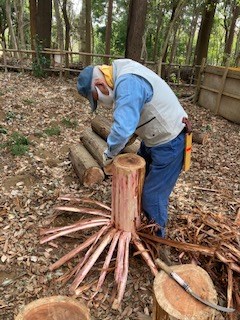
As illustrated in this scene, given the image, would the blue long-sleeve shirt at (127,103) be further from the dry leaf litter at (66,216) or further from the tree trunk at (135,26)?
the tree trunk at (135,26)

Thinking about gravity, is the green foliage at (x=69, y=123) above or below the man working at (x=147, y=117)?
below

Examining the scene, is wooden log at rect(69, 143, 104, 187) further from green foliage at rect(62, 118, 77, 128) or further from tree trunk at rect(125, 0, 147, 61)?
tree trunk at rect(125, 0, 147, 61)

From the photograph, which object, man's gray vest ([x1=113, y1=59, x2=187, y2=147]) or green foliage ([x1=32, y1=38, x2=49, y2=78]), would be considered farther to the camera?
green foliage ([x1=32, y1=38, x2=49, y2=78])

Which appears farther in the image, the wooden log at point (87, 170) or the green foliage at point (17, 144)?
the green foliage at point (17, 144)

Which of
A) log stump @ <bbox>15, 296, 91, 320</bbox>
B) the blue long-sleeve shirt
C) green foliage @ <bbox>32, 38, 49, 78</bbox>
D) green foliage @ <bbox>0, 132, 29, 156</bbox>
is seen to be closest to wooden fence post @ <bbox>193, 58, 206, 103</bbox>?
green foliage @ <bbox>32, 38, 49, 78</bbox>

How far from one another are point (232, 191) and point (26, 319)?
3534mm

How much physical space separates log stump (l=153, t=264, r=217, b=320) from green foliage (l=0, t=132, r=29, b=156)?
12.2ft

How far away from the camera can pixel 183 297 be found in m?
1.66

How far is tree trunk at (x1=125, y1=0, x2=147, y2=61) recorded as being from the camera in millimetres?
8352

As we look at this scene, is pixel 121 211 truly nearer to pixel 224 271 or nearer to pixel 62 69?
pixel 224 271

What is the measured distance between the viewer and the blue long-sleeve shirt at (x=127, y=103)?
227 centimetres

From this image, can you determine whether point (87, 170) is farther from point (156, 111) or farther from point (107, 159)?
point (156, 111)

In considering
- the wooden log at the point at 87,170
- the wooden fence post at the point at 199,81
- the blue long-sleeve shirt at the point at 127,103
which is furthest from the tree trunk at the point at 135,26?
→ the blue long-sleeve shirt at the point at 127,103

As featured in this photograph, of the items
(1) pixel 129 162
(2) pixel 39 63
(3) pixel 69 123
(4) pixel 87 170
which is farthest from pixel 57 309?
(2) pixel 39 63
